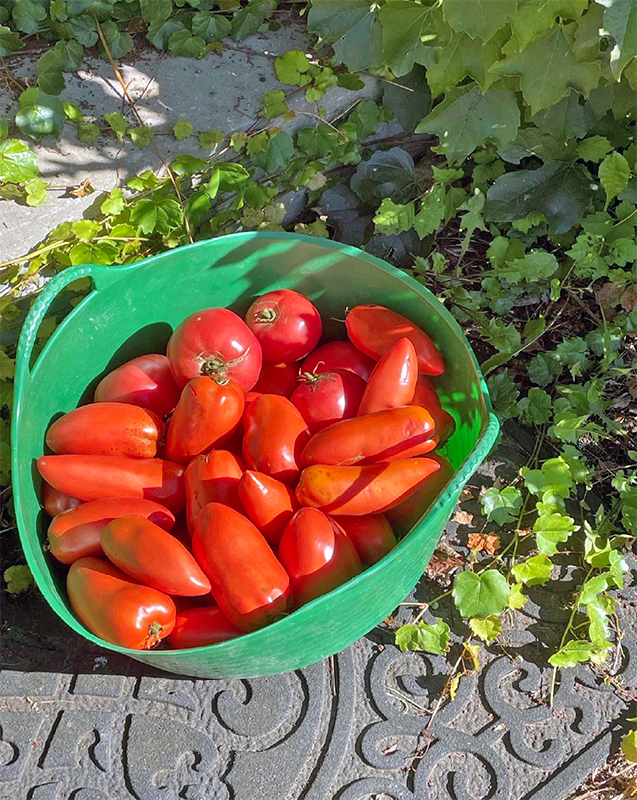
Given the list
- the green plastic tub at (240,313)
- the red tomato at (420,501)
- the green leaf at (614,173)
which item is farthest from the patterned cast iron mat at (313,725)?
the green leaf at (614,173)

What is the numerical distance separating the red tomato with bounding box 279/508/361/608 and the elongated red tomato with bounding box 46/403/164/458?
1.02 feet

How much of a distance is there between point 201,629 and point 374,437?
395mm

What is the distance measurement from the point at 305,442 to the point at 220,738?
535 millimetres

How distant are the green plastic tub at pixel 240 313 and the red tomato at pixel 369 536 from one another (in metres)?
0.06

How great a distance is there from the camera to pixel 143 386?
1.39 m

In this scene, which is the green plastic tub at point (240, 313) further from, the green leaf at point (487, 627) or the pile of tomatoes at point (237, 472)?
the green leaf at point (487, 627)

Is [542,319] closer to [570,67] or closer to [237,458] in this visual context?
[570,67]

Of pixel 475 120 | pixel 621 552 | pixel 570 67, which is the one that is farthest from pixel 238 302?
pixel 621 552

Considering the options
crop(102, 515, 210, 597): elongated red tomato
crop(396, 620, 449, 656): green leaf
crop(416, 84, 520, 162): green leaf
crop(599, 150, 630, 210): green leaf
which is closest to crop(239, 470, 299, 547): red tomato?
crop(102, 515, 210, 597): elongated red tomato

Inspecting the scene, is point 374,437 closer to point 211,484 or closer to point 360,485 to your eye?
point 360,485

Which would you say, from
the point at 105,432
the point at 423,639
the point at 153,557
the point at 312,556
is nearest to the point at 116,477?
the point at 105,432

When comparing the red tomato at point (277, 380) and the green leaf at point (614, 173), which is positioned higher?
the green leaf at point (614, 173)

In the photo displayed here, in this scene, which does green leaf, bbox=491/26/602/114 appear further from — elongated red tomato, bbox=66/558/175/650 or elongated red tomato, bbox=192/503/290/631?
elongated red tomato, bbox=66/558/175/650

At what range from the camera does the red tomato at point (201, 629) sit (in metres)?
1.17
